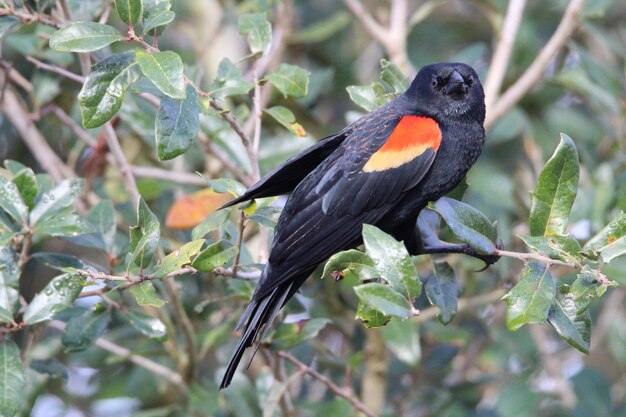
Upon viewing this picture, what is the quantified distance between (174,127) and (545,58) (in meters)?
1.83

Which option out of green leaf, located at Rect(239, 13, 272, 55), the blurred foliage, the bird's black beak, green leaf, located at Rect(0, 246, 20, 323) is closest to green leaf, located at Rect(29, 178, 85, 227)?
the blurred foliage

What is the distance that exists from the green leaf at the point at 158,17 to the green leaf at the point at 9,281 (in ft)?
2.64

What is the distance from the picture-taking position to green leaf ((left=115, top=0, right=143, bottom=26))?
235 cm

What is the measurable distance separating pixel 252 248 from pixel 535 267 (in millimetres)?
1890

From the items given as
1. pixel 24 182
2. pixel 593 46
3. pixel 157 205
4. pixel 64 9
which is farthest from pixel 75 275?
pixel 593 46

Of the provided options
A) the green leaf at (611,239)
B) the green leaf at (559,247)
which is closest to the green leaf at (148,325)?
the green leaf at (559,247)

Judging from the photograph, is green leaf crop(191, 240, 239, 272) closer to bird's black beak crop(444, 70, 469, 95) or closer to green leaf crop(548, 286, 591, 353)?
green leaf crop(548, 286, 591, 353)

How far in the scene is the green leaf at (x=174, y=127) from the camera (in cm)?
239

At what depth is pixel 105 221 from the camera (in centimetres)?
294

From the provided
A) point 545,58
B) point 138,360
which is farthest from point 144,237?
point 545,58

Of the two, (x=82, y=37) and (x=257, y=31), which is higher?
(x=82, y=37)

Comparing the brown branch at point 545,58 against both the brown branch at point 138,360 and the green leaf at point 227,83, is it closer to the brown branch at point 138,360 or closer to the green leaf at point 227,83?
the green leaf at point 227,83

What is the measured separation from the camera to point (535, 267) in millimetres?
2248

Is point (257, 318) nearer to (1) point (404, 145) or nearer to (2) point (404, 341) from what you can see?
(1) point (404, 145)
